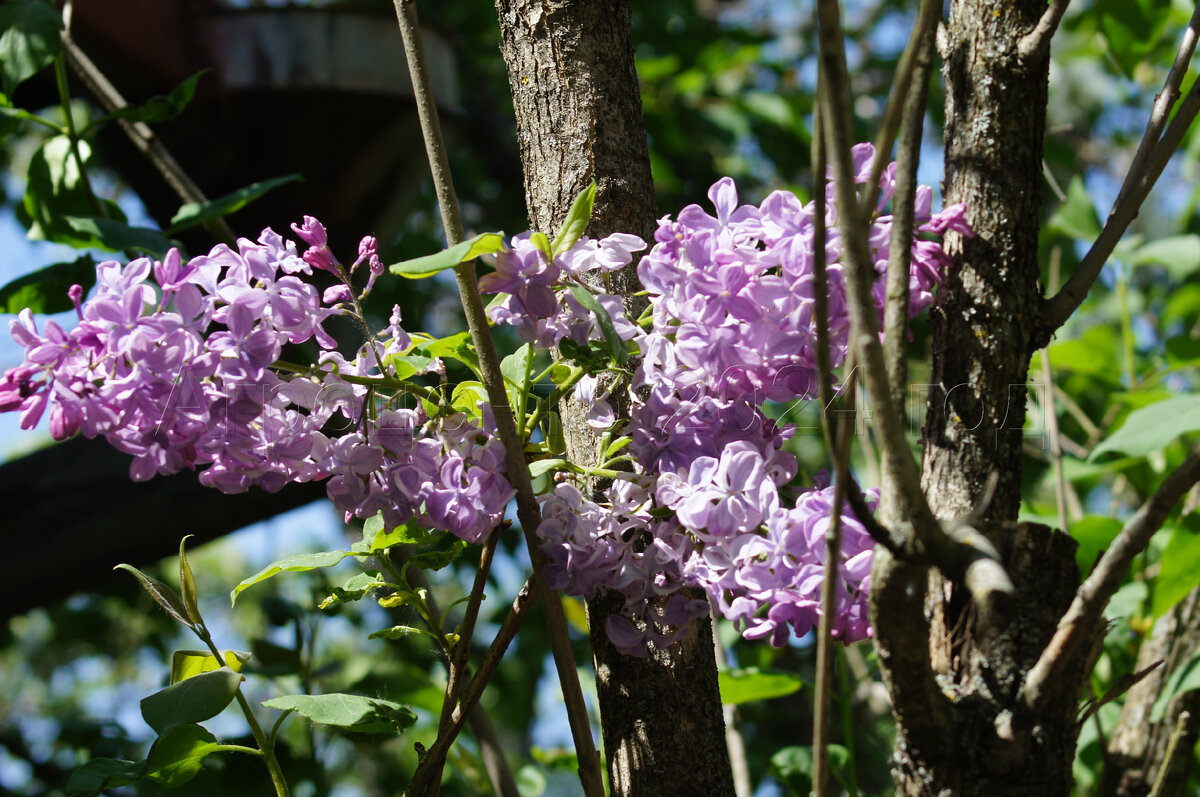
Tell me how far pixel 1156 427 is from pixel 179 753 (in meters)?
0.78

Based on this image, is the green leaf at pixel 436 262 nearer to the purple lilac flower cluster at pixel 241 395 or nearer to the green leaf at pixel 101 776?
the purple lilac flower cluster at pixel 241 395

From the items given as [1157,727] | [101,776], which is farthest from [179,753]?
[1157,727]

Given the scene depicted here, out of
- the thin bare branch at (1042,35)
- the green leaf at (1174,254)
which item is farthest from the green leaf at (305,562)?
the green leaf at (1174,254)

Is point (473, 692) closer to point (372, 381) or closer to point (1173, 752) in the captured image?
point (372, 381)

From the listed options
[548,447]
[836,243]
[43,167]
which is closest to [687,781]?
[548,447]

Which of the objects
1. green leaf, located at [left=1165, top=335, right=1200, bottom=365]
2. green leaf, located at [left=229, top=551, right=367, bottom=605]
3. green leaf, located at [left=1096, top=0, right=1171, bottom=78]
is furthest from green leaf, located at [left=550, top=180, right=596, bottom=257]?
green leaf, located at [left=1165, top=335, right=1200, bottom=365]

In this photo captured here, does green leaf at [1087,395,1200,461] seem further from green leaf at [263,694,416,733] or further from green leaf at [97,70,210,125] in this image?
green leaf at [97,70,210,125]

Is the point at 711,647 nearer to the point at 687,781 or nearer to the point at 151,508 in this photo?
the point at 687,781

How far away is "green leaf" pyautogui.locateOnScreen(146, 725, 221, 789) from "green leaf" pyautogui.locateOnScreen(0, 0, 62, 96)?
56 cm

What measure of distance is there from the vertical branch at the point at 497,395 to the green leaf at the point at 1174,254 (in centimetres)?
112

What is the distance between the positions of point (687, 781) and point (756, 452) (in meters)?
0.23

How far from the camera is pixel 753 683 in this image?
89 cm

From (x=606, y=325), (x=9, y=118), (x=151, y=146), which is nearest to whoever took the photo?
(x=606, y=325)

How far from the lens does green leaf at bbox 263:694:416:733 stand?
58 cm
